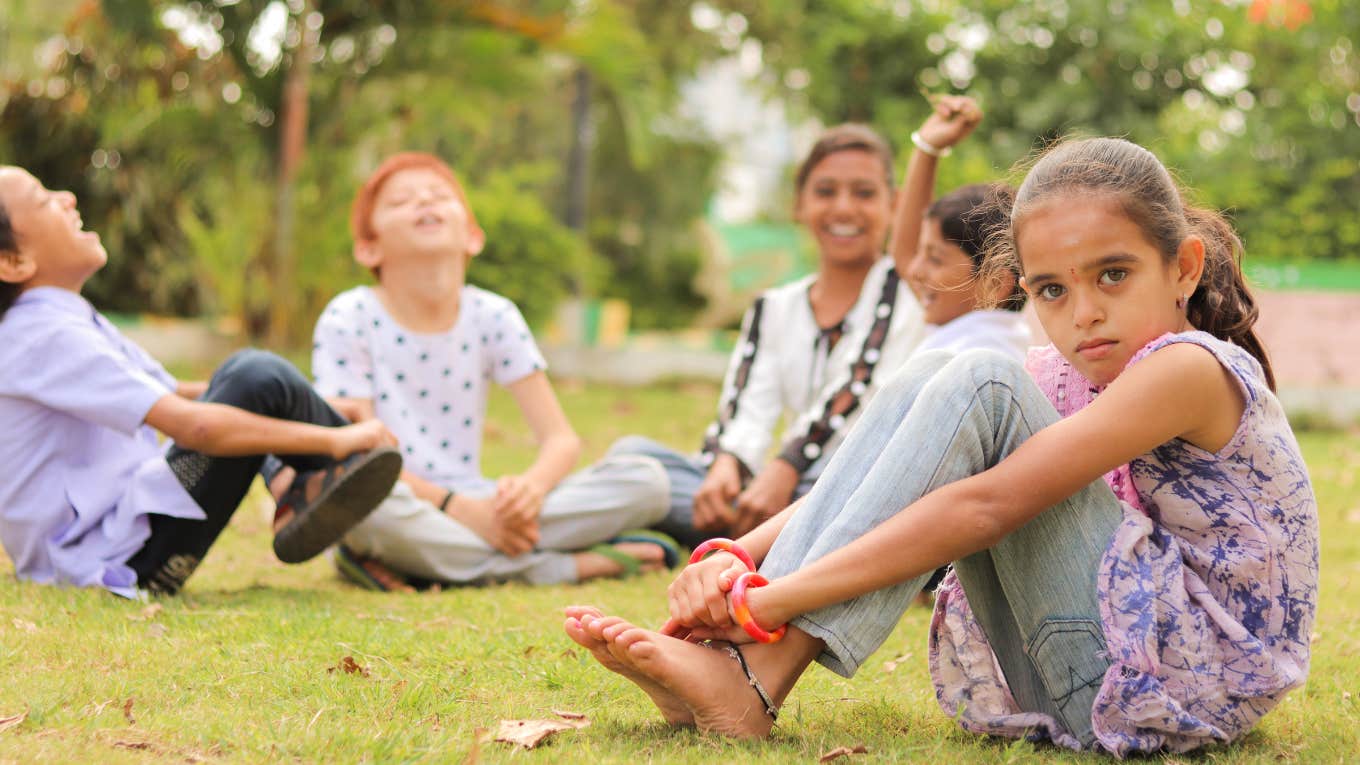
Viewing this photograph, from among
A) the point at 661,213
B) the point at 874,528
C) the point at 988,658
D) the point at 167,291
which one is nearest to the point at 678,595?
the point at 874,528

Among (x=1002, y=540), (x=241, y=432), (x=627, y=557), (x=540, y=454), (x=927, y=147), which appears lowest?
(x=627, y=557)

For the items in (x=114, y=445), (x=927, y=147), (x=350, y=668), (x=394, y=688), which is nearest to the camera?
(x=394, y=688)

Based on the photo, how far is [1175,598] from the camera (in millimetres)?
2242

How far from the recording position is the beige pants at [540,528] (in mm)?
4105

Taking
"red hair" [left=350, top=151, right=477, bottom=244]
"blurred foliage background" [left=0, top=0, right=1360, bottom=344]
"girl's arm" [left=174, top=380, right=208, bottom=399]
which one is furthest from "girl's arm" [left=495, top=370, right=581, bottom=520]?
"blurred foliage background" [left=0, top=0, right=1360, bottom=344]

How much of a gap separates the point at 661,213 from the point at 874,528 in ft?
47.0

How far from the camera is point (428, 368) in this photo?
14.4 ft

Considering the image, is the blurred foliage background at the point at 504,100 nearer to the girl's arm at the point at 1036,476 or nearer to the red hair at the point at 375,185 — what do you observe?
the red hair at the point at 375,185

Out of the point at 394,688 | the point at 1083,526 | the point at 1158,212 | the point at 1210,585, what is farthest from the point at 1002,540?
the point at 394,688

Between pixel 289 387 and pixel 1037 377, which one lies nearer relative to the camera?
pixel 1037 377

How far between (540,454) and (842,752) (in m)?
2.23

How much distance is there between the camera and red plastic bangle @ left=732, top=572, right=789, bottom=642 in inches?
90.4

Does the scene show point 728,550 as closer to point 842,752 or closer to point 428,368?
point 842,752

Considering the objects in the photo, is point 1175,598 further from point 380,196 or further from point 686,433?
point 686,433
